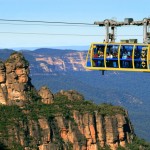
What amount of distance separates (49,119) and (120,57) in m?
106

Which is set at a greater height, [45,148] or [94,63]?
[94,63]

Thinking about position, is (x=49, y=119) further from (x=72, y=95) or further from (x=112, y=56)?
(x=112, y=56)

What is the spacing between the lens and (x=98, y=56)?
60250 mm

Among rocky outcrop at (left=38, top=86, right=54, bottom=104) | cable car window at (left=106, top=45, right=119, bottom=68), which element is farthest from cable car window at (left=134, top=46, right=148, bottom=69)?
rocky outcrop at (left=38, top=86, right=54, bottom=104)

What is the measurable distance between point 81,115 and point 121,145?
1226cm

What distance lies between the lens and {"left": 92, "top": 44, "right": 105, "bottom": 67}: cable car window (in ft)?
196

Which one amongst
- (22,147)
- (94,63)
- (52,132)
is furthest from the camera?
(52,132)

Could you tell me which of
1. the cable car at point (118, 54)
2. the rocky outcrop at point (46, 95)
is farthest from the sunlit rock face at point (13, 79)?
the cable car at point (118, 54)

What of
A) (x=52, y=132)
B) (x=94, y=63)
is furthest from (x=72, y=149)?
(x=94, y=63)

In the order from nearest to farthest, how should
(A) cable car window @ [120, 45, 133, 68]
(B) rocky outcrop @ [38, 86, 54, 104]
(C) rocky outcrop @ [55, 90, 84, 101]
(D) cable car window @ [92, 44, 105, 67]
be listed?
(A) cable car window @ [120, 45, 133, 68] → (D) cable car window @ [92, 44, 105, 67] → (B) rocky outcrop @ [38, 86, 54, 104] → (C) rocky outcrop @ [55, 90, 84, 101]

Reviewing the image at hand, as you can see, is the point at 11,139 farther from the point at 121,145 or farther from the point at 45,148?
the point at 121,145

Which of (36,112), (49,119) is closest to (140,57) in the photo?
(49,119)

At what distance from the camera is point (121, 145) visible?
17300cm

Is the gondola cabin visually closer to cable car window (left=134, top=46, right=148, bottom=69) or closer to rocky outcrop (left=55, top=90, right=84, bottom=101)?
cable car window (left=134, top=46, right=148, bottom=69)
